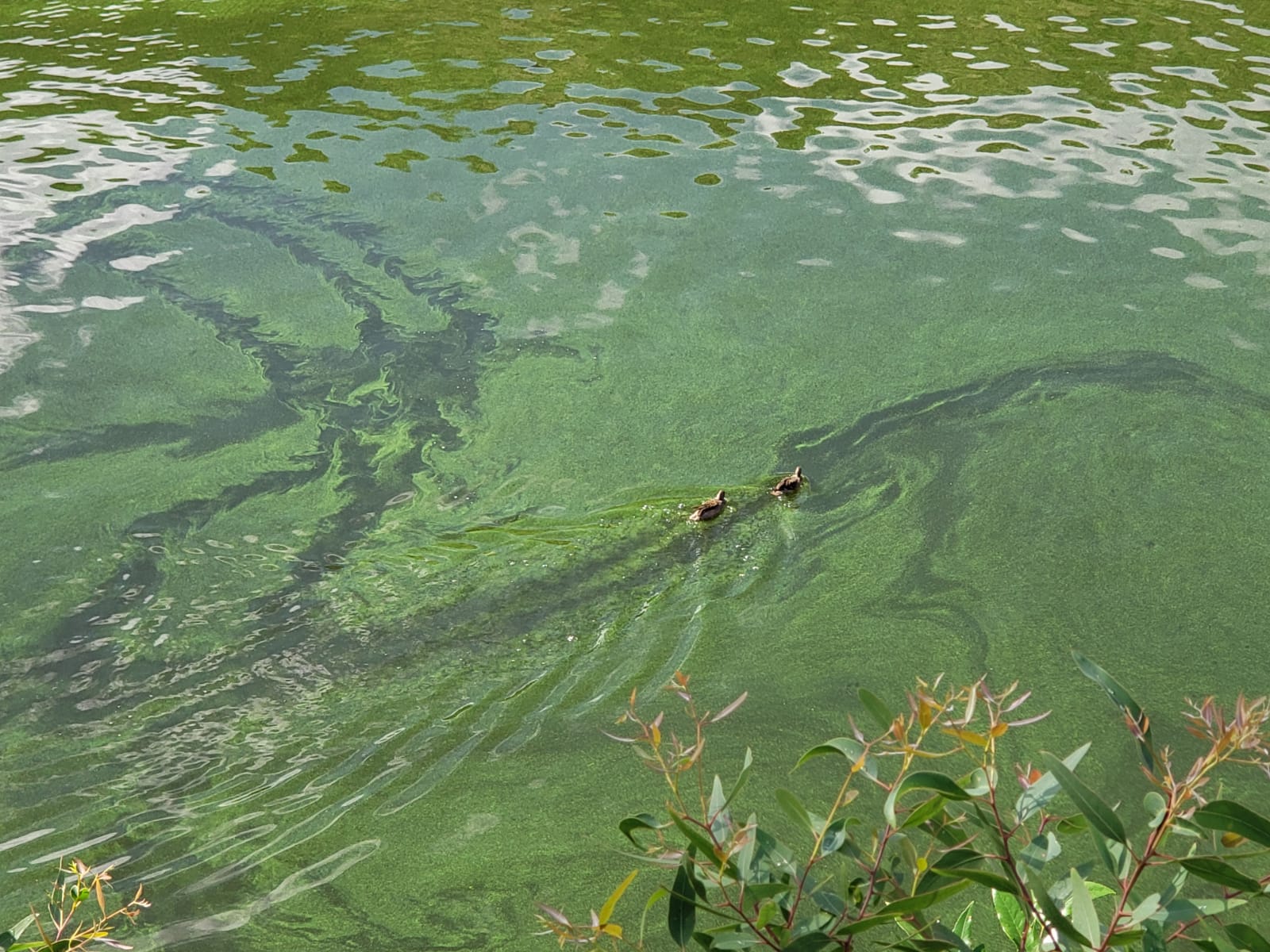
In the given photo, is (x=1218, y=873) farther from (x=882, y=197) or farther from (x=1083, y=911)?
(x=882, y=197)

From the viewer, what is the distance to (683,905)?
0.80 m

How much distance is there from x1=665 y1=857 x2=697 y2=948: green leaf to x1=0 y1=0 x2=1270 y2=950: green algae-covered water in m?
0.75

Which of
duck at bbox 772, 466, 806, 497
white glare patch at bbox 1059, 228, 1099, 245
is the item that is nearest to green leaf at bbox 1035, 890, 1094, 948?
duck at bbox 772, 466, 806, 497

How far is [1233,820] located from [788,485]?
5.70ft

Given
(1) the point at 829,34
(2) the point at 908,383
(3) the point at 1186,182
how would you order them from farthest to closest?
(1) the point at 829,34, (3) the point at 1186,182, (2) the point at 908,383

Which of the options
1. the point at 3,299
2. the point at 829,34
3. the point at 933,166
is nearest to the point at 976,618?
the point at 933,166

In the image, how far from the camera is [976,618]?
6.92 ft

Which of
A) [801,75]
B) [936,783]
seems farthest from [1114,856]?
[801,75]

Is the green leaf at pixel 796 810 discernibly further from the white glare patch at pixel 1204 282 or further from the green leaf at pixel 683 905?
the white glare patch at pixel 1204 282

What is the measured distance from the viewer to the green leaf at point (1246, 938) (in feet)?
2.38

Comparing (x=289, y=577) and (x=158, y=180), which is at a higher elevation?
(x=158, y=180)

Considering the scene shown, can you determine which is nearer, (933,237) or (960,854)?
(960,854)

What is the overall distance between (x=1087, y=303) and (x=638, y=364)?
1.20 metres

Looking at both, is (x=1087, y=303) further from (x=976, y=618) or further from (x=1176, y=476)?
(x=976, y=618)
